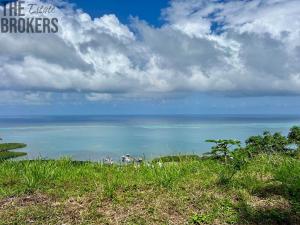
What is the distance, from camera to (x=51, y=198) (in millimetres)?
7969

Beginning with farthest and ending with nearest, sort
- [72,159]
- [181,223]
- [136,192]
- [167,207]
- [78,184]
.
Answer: [72,159] → [78,184] → [136,192] → [167,207] → [181,223]

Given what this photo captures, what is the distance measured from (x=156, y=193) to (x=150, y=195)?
0.18 metres

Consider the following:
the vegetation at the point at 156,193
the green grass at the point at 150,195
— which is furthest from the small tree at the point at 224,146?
the green grass at the point at 150,195

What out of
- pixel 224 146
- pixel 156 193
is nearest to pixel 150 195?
pixel 156 193

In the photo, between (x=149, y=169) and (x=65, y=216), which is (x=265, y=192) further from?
(x=65, y=216)

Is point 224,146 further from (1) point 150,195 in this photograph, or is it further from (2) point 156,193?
(1) point 150,195

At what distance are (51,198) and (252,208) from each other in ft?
12.9

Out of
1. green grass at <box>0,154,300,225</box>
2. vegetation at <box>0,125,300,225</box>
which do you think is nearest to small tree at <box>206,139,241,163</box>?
vegetation at <box>0,125,300,225</box>

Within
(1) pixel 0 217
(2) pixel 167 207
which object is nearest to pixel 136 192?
(2) pixel 167 207

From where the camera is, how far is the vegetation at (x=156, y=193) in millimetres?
7262

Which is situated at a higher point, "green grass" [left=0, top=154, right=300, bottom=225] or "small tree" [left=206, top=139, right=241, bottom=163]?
"small tree" [left=206, top=139, right=241, bottom=163]

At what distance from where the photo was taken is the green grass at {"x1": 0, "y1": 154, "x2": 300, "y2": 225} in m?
7.25

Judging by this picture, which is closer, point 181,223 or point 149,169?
point 181,223

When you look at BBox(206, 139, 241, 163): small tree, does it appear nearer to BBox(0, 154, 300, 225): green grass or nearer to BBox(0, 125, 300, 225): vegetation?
BBox(0, 125, 300, 225): vegetation
